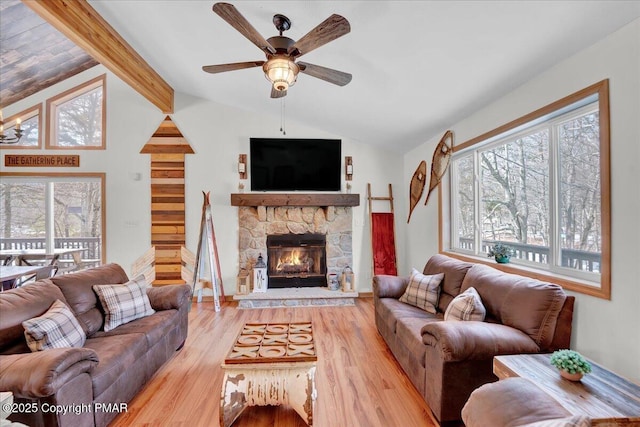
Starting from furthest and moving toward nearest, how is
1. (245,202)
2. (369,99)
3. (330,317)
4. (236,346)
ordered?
(245,202) < (330,317) < (369,99) < (236,346)

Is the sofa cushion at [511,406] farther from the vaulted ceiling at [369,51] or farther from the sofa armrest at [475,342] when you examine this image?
the vaulted ceiling at [369,51]

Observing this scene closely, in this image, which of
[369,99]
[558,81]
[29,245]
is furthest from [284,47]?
[29,245]

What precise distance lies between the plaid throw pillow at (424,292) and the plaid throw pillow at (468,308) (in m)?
0.51

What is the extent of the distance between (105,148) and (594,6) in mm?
5887

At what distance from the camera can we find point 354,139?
4738mm

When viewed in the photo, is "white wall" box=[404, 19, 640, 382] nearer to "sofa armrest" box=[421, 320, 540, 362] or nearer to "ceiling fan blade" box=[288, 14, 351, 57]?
"sofa armrest" box=[421, 320, 540, 362]

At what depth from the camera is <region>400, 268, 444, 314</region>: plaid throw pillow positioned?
2746mm

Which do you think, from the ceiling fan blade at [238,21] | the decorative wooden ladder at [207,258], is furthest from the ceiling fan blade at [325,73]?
the decorative wooden ladder at [207,258]

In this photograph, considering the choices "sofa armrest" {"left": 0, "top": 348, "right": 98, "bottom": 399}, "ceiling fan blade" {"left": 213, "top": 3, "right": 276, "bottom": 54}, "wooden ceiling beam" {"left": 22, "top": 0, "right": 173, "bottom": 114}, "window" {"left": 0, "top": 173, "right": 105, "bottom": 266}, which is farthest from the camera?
"window" {"left": 0, "top": 173, "right": 105, "bottom": 266}

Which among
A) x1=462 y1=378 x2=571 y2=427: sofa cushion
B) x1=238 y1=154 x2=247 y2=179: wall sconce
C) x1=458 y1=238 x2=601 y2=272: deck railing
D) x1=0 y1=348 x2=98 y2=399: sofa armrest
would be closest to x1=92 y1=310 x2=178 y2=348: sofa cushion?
x1=0 y1=348 x2=98 y2=399: sofa armrest

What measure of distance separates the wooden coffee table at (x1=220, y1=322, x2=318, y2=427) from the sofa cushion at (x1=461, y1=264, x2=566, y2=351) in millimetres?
1421

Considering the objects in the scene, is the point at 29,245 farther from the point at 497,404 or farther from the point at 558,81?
the point at 558,81

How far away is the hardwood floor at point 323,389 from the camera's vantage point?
74.4 inches

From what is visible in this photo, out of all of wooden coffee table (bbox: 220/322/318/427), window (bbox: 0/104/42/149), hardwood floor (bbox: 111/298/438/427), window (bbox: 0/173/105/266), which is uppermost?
window (bbox: 0/104/42/149)
